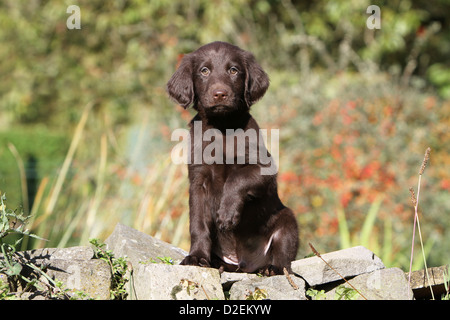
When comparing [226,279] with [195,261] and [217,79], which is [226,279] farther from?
[217,79]

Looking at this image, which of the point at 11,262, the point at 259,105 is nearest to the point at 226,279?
the point at 11,262

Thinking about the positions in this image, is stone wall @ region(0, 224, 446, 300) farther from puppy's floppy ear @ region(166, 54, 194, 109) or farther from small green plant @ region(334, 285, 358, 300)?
puppy's floppy ear @ region(166, 54, 194, 109)

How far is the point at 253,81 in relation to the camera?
3660 millimetres

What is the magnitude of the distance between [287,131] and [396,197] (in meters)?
→ 1.55

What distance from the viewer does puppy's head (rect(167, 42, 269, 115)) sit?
11.1 ft

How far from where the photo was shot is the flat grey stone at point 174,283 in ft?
8.18

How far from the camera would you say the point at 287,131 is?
736 centimetres

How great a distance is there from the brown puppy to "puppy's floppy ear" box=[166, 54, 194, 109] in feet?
0.27

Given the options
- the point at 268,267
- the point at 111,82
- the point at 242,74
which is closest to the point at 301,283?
the point at 268,267

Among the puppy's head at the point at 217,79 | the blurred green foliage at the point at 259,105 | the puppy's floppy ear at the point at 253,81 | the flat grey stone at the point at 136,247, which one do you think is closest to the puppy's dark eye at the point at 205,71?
the puppy's head at the point at 217,79

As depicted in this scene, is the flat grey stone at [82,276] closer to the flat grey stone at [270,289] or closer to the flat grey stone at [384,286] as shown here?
the flat grey stone at [270,289]

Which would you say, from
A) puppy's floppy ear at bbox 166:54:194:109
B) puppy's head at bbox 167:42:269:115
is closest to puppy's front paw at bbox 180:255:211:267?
puppy's head at bbox 167:42:269:115

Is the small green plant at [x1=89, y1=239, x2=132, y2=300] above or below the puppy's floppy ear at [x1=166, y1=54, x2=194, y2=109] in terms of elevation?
below
